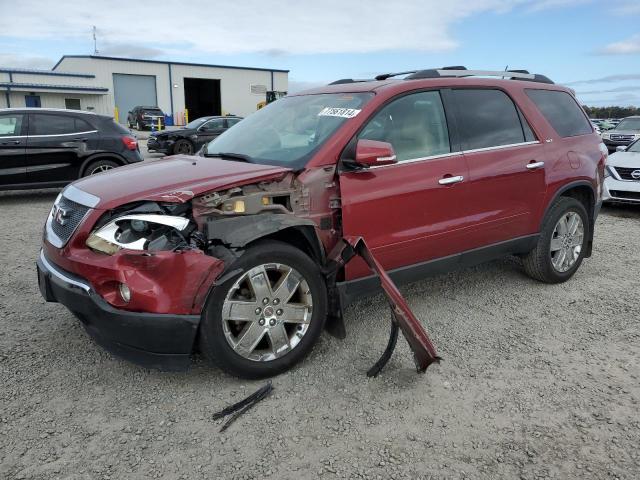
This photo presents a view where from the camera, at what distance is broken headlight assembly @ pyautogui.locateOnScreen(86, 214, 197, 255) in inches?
108

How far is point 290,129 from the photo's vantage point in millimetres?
3803

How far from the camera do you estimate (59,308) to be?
4090mm

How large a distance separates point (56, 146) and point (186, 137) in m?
8.75

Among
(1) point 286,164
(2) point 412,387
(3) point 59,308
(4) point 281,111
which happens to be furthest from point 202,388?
(4) point 281,111

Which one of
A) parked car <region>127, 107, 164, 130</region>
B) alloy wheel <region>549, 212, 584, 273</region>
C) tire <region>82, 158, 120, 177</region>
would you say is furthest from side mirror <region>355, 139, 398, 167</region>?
parked car <region>127, 107, 164, 130</region>

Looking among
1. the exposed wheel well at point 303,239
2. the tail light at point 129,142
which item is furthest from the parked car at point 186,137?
the exposed wheel well at point 303,239

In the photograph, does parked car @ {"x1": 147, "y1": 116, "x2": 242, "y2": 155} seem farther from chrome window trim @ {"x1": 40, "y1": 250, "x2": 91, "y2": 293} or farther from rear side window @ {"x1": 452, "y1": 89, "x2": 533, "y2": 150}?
chrome window trim @ {"x1": 40, "y1": 250, "x2": 91, "y2": 293}

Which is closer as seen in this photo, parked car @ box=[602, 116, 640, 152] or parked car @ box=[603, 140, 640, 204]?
parked car @ box=[603, 140, 640, 204]

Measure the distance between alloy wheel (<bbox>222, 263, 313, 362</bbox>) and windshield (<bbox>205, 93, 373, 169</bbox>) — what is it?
74cm

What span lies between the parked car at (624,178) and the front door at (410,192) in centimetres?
617

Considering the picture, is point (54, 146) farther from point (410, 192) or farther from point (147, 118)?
point (147, 118)

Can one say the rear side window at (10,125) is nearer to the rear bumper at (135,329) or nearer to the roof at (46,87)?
the rear bumper at (135,329)

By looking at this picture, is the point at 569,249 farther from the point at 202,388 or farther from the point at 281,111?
the point at 202,388

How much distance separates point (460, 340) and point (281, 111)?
7.38ft
